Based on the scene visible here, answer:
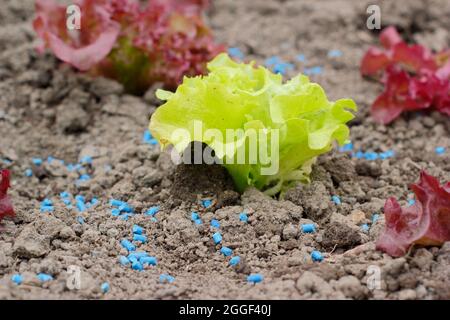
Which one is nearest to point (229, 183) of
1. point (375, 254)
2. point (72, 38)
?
point (375, 254)

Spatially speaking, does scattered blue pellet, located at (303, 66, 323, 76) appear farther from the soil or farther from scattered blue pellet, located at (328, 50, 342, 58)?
scattered blue pellet, located at (328, 50, 342, 58)

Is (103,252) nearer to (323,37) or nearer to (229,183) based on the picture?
(229,183)

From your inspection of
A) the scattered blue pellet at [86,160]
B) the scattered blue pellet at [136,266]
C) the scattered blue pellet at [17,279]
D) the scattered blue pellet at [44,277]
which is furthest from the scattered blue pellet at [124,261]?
the scattered blue pellet at [86,160]

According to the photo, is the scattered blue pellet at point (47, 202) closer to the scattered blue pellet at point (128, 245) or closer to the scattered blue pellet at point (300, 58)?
the scattered blue pellet at point (128, 245)

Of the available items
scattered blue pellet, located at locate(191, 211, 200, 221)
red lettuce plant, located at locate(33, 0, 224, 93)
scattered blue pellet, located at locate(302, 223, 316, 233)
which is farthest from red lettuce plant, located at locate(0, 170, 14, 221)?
scattered blue pellet, located at locate(302, 223, 316, 233)

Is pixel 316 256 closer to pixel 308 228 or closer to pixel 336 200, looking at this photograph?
pixel 308 228

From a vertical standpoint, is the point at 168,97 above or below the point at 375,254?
above

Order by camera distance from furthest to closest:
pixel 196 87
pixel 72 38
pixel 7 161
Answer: pixel 72 38 < pixel 7 161 < pixel 196 87
